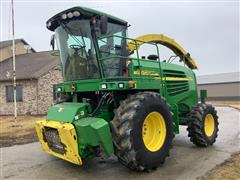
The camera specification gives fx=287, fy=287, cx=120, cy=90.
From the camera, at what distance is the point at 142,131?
530 centimetres

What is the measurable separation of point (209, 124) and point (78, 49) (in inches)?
173

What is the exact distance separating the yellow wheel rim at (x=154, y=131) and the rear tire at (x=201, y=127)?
6.15 ft

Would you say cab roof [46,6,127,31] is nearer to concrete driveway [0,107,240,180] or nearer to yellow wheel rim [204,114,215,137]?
concrete driveway [0,107,240,180]

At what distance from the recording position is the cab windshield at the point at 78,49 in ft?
18.8

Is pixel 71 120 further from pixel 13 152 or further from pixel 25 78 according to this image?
pixel 25 78

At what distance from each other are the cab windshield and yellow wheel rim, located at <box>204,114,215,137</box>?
3.79 meters

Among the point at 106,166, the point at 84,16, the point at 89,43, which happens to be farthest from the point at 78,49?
the point at 106,166

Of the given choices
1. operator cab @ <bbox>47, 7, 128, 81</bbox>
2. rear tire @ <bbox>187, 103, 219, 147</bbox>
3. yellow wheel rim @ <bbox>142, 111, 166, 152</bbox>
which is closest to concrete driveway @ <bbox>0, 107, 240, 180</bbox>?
rear tire @ <bbox>187, 103, 219, 147</bbox>

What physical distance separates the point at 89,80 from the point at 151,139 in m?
1.73

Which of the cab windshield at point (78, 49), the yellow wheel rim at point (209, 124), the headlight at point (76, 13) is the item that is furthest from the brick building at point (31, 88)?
the headlight at point (76, 13)

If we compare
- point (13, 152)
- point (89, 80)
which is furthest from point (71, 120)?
point (13, 152)

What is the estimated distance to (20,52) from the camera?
101 ft

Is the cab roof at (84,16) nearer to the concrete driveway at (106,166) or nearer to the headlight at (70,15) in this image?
the headlight at (70,15)

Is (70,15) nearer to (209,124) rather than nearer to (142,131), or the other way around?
(142,131)
